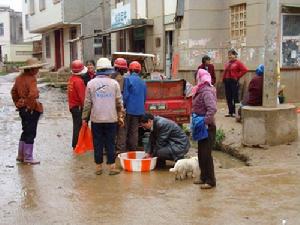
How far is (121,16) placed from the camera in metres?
23.5

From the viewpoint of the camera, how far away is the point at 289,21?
53.0ft

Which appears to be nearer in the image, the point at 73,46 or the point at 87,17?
the point at 87,17

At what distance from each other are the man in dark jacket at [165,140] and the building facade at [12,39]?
172 ft

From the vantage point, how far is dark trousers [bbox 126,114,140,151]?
8.87 m

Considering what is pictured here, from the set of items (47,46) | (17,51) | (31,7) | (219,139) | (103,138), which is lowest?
(219,139)

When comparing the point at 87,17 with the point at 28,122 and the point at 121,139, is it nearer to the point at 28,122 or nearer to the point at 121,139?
the point at 121,139

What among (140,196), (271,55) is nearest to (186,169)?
(140,196)

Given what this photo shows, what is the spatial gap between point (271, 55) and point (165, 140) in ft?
8.85

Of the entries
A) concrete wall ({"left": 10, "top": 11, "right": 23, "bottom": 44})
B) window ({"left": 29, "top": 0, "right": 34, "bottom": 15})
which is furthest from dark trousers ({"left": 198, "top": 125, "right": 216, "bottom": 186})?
concrete wall ({"left": 10, "top": 11, "right": 23, "bottom": 44})

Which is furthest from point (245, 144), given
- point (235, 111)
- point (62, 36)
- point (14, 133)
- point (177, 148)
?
point (62, 36)

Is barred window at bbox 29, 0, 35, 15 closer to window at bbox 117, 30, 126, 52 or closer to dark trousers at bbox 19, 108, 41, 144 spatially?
window at bbox 117, 30, 126, 52

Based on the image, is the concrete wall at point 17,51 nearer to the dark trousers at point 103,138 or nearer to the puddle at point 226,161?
the puddle at point 226,161

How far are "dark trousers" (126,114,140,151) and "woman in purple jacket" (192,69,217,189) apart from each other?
2143 millimetres

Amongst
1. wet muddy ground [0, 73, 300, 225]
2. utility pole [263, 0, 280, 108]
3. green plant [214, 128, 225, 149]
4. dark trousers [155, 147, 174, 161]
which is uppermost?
utility pole [263, 0, 280, 108]
